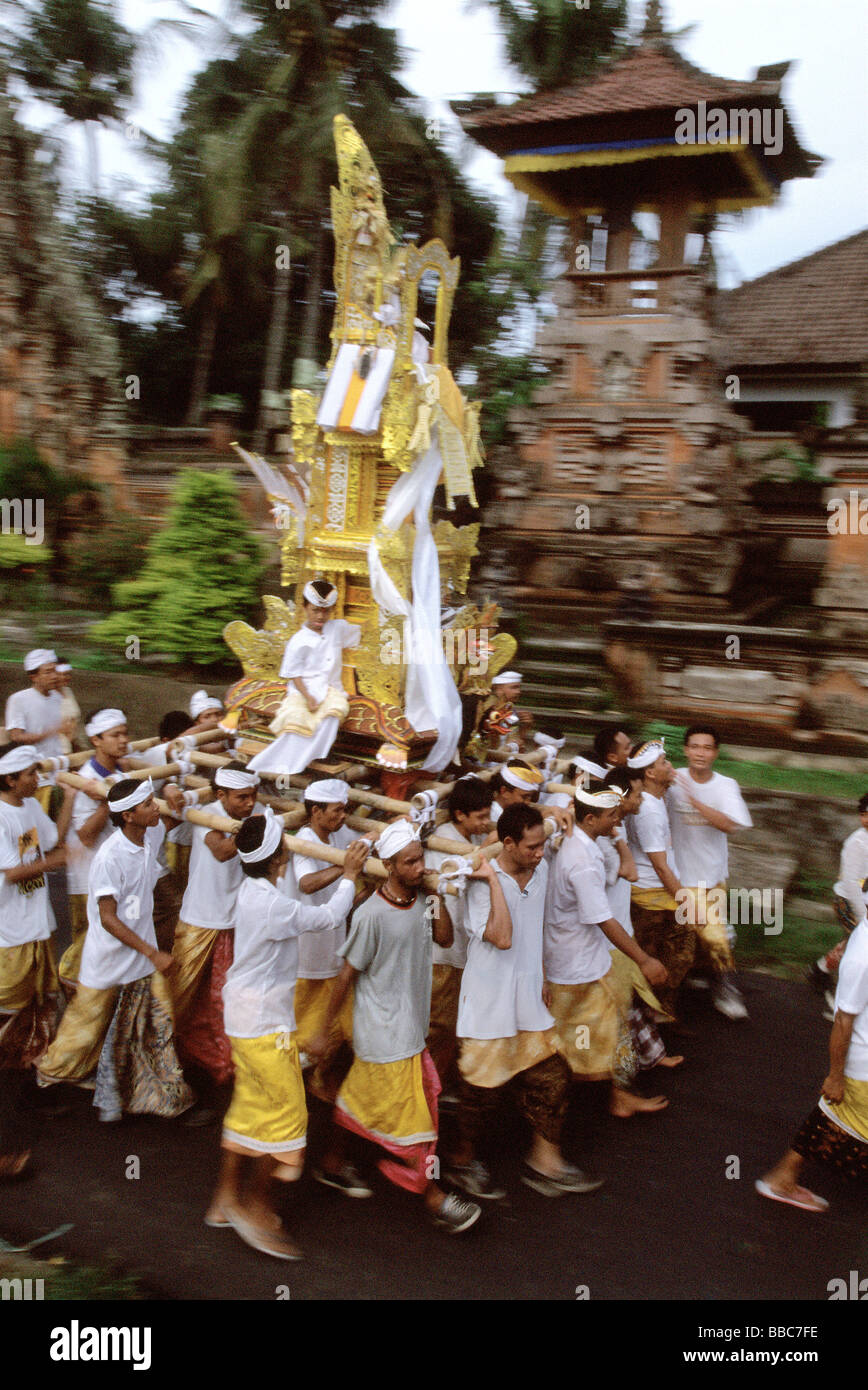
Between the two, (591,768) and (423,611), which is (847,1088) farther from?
(423,611)

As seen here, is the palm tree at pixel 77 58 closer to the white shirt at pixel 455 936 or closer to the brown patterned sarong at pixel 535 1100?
the white shirt at pixel 455 936

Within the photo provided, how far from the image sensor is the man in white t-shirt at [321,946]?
4504mm

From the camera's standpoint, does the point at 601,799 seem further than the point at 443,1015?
No

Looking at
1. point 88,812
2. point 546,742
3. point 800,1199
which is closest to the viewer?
point 800,1199

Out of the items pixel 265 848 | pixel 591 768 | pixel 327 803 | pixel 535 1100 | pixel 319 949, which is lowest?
pixel 535 1100

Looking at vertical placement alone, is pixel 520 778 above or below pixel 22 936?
above

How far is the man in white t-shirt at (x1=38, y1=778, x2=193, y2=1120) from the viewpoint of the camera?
178 inches

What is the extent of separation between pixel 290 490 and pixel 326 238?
11677 mm

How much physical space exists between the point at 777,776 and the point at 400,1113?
4655mm

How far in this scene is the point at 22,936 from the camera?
4723 millimetres

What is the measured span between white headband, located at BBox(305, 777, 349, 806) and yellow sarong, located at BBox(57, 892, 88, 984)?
4.75ft

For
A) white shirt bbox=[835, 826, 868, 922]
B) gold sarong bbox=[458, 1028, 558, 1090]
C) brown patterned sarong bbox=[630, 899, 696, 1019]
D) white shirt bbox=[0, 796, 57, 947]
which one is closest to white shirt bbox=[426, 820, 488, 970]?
gold sarong bbox=[458, 1028, 558, 1090]

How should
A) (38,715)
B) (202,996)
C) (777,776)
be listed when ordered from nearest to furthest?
(202,996) → (38,715) → (777,776)

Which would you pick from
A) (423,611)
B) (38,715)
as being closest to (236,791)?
(423,611)
